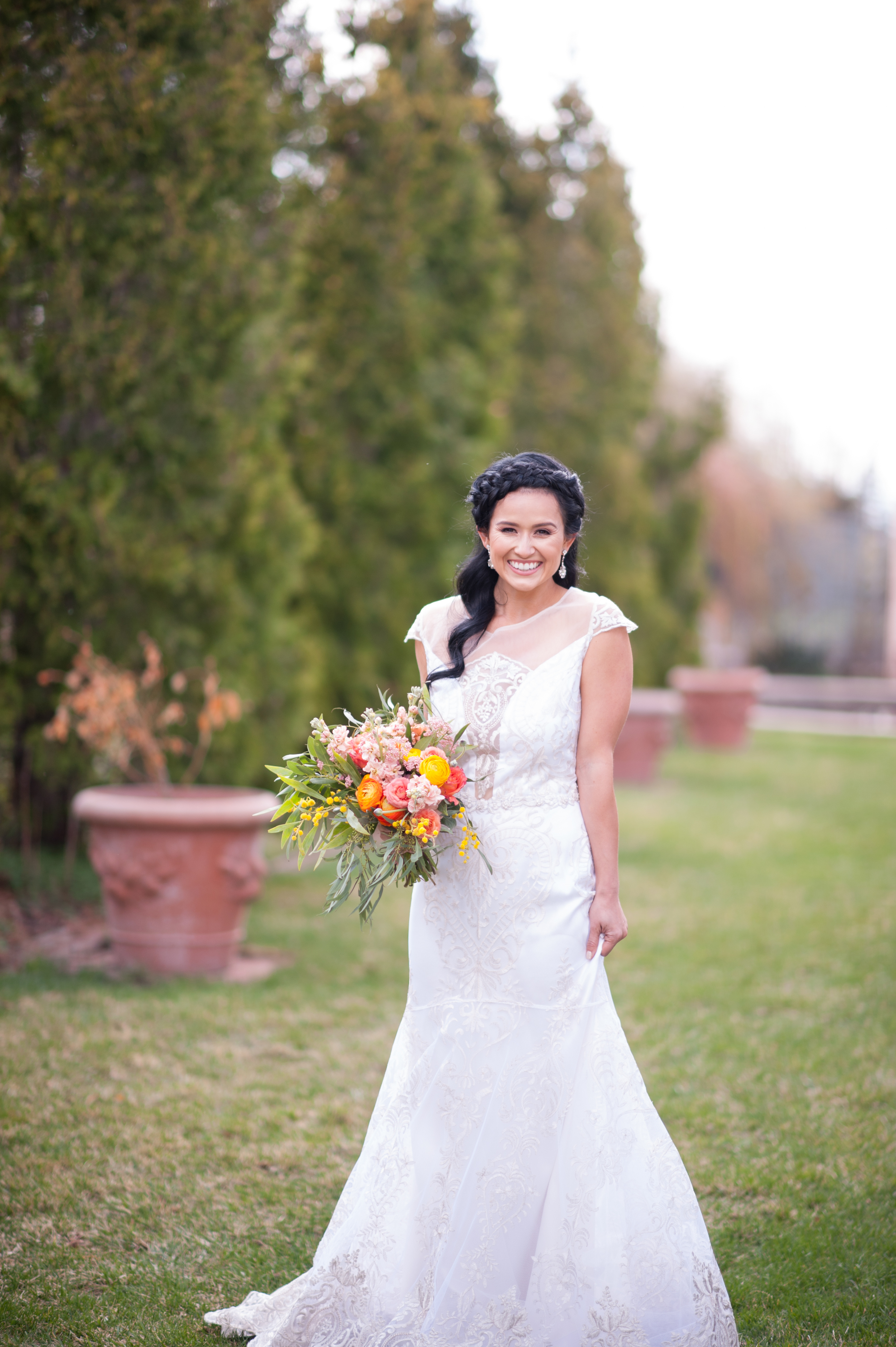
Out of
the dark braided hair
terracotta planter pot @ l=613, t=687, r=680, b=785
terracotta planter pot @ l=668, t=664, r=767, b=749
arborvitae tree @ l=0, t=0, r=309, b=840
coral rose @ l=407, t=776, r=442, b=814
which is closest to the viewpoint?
coral rose @ l=407, t=776, r=442, b=814

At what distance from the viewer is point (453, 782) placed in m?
2.65

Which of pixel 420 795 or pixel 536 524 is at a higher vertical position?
pixel 536 524

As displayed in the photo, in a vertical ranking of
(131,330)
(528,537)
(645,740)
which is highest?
(131,330)

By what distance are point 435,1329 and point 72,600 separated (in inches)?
196

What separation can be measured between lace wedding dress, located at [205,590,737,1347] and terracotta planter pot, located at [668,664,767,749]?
13.2 m

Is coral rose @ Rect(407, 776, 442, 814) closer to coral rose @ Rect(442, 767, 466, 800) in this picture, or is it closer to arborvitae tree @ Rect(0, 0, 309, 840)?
coral rose @ Rect(442, 767, 466, 800)

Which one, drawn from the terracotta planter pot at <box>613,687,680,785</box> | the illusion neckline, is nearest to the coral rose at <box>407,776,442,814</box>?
the illusion neckline

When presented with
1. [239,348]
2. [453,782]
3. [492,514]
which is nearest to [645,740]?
[239,348]

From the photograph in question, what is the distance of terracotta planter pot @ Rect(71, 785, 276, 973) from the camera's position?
543 cm

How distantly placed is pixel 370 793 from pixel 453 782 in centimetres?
19

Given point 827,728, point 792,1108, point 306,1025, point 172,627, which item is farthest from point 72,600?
point 827,728

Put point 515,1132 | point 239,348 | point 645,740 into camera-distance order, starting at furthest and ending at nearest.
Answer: point 645,740
point 239,348
point 515,1132

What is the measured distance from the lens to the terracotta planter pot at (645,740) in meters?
12.3

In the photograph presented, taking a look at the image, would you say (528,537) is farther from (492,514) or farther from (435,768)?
(435,768)
